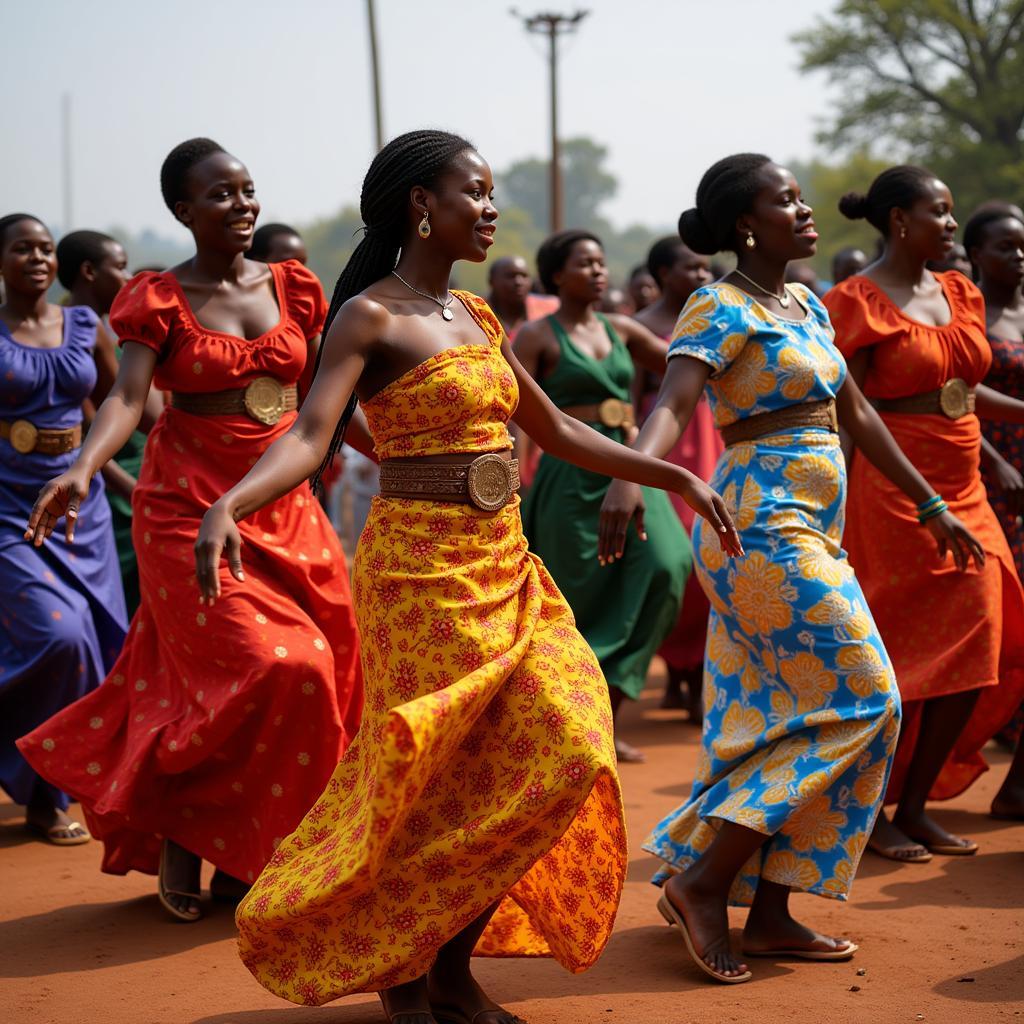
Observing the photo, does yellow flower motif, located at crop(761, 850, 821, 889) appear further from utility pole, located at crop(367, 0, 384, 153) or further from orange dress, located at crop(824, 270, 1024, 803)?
utility pole, located at crop(367, 0, 384, 153)

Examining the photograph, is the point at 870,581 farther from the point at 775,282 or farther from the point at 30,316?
the point at 30,316

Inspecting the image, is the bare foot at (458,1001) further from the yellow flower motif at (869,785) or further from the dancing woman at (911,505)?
the dancing woman at (911,505)

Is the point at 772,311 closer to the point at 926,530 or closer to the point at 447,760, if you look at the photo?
the point at 926,530

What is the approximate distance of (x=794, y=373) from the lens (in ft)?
16.5

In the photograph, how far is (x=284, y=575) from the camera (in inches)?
219

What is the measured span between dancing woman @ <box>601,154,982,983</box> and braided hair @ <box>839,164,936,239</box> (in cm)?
129

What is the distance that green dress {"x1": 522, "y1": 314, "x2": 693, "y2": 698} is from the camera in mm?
8523

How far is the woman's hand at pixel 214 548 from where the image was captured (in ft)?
11.3

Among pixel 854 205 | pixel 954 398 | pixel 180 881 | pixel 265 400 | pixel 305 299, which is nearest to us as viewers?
pixel 180 881

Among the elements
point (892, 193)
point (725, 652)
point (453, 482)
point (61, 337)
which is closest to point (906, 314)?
point (892, 193)

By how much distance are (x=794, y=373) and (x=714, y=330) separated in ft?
0.90

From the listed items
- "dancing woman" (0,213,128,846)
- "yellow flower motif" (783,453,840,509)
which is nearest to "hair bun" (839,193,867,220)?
"yellow flower motif" (783,453,840,509)

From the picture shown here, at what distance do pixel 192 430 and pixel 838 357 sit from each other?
2.17 metres

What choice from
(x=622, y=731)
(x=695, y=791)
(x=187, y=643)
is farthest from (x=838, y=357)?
(x=622, y=731)
